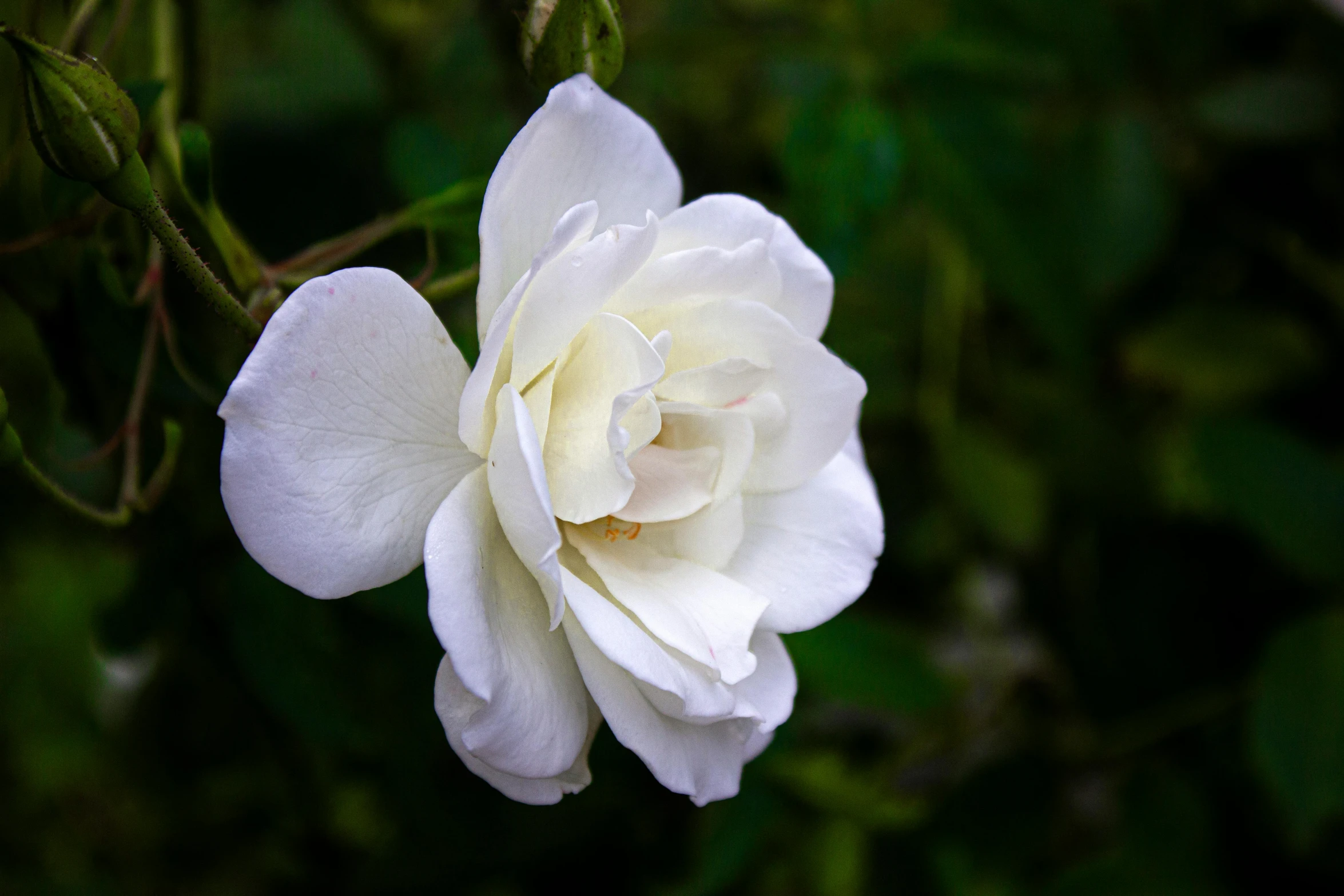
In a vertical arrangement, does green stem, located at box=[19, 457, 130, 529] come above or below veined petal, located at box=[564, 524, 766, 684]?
above

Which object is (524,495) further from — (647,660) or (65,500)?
(65,500)

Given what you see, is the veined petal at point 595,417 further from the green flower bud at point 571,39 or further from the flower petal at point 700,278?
the green flower bud at point 571,39

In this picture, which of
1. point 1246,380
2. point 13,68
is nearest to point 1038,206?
point 1246,380

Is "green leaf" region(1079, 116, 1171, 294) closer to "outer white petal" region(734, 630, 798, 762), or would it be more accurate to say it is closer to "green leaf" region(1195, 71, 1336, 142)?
"green leaf" region(1195, 71, 1336, 142)

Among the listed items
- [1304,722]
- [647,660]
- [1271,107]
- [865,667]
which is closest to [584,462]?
[647,660]

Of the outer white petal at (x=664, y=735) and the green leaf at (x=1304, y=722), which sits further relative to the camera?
the green leaf at (x=1304, y=722)

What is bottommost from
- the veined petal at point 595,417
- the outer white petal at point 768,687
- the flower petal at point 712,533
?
the outer white petal at point 768,687

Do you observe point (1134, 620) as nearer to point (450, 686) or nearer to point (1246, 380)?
point (1246, 380)

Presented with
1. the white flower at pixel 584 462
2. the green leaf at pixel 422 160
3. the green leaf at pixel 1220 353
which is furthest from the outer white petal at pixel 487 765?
the green leaf at pixel 1220 353

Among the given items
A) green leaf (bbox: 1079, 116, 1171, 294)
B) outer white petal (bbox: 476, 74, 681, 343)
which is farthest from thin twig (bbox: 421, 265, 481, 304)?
green leaf (bbox: 1079, 116, 1171, 294)
